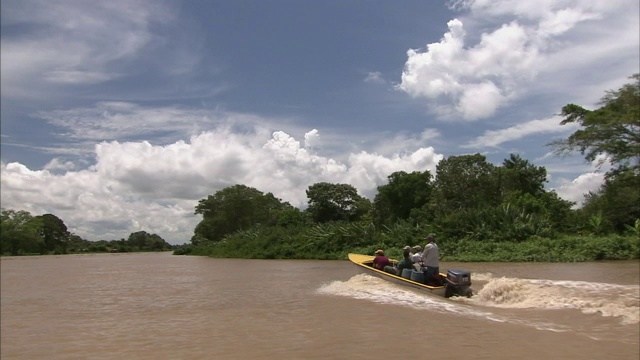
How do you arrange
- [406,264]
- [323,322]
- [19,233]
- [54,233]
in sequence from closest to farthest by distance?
[19,233] → [54,233] → [323,322] → [406,264]

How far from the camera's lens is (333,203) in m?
60.4

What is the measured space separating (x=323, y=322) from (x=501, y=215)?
21.3 m

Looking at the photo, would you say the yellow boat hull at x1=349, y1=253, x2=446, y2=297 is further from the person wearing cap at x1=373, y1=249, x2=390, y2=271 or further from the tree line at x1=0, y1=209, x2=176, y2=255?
the tree line at x1=0, y1=209, x2=176, y2=255

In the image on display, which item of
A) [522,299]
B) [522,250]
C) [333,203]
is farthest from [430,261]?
[333,203]

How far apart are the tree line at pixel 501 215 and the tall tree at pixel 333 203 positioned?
788 centimetres

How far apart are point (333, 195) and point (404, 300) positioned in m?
48.3

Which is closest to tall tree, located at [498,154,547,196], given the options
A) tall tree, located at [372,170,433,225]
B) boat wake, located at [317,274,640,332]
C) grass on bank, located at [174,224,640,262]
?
tall tree, located at [372,170,433,225]

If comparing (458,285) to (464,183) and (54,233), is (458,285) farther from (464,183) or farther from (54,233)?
(464,183)

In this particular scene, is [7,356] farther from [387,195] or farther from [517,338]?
[387,195]

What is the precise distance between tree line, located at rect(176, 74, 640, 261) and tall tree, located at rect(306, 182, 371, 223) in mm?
7881

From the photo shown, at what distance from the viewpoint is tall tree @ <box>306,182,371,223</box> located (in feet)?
197

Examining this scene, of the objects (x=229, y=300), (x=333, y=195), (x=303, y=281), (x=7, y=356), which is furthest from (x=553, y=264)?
(x=333, y=195)

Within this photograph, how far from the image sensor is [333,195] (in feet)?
198

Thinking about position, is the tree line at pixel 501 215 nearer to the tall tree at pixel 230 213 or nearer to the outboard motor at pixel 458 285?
the tall tree at pixel 230 213
